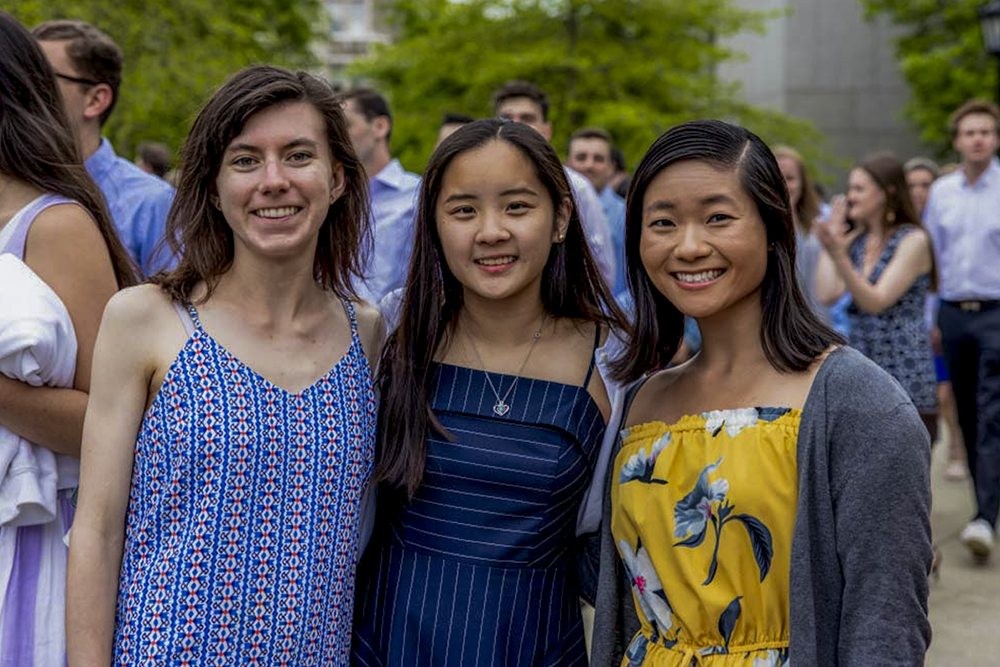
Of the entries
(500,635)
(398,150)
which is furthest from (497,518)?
(398,150)

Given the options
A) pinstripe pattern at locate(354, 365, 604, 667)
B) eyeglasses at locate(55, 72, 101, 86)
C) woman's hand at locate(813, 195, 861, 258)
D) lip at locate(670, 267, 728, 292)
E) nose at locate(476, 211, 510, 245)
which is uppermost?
eyeglasses at locate(55, 72, 101, 86)

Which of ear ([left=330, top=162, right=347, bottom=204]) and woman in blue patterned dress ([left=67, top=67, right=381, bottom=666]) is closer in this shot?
woman in blue patterned dress ([left=67, top=67, right=381, bottom=666])

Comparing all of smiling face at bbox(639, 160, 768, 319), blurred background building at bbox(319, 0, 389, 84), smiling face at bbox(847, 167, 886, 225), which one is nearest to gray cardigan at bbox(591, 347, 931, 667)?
smiling face at bbox(639, 160, 768, 319)

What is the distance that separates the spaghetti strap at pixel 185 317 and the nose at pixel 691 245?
0.99 meters

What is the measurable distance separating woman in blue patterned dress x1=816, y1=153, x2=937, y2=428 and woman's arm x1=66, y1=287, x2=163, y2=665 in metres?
4.36

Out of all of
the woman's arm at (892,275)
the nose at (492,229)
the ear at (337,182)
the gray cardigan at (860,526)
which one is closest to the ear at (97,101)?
the ear at (337,182)

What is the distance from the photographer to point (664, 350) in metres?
2.62

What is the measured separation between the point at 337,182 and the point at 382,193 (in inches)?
127

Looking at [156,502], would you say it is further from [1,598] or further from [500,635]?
[500,635]

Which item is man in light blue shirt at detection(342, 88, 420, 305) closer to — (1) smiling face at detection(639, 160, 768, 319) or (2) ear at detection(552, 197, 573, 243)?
(2) ear at detection(552, 197, 573, 243)

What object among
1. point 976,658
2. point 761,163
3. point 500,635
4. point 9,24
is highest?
point 9,24

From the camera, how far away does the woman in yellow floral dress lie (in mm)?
2068

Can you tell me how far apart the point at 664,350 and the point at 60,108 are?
153cm

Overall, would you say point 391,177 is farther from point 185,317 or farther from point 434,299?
point 185,317
